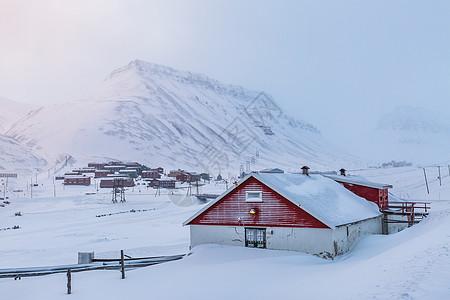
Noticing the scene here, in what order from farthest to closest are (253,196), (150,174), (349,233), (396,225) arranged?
(150,174)
(396,225)
(349,233)
(253,196)

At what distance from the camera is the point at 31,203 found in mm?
93875

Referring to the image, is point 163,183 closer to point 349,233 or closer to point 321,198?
point 321,198

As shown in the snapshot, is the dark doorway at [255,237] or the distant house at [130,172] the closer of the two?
the dark doorway at [255,237]

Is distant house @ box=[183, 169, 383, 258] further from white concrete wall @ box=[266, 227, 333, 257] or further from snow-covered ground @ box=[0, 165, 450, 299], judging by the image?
snow-covered ground @ box=[0, 165, 450, 299]

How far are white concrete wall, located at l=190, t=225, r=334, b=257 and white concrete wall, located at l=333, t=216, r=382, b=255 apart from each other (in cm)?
68

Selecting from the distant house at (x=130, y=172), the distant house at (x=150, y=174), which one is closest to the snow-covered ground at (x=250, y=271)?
the distant house at (x=150, y=174)

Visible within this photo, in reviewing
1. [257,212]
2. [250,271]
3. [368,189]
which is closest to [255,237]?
[257,212]

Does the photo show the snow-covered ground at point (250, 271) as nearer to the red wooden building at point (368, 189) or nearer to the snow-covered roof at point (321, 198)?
the snow-covered roof at point (321, 198)

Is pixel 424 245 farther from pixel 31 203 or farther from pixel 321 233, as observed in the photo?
pixel 31 203

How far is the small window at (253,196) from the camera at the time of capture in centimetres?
2476

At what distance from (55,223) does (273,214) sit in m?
50.8

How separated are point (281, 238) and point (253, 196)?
3172 mm

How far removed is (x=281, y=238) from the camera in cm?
2389

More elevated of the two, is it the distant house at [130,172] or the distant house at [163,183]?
the distant house at [130,172]
